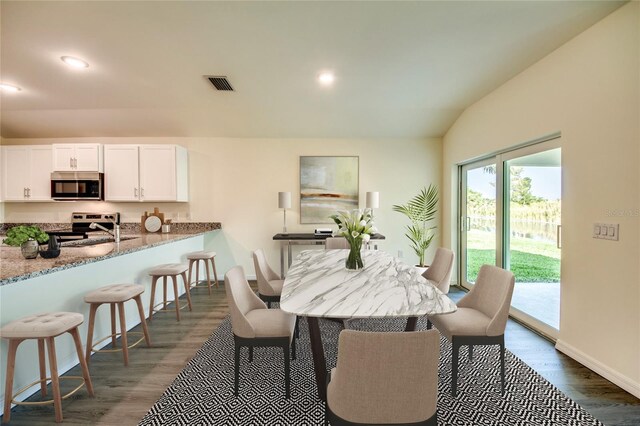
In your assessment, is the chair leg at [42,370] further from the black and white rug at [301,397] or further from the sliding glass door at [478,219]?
the sliding glass door at [478,219]

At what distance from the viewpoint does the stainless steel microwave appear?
14.8 feet

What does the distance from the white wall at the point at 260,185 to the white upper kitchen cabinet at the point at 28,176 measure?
328 millimetres

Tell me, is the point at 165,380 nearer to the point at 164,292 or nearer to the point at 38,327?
the point at 38,327

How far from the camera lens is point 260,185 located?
4.97 m

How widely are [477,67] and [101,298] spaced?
13.8ft

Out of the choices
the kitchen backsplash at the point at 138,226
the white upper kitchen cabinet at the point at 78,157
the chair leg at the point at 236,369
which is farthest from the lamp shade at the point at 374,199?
the white upper kitchen cabinet at the point at 78,157

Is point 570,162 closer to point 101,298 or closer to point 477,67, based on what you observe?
point 477,67

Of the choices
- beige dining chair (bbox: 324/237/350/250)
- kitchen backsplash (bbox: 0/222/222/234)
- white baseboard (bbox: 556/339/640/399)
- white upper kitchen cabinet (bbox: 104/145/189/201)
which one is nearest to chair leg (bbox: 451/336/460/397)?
white baseboard (bbox: 556/339/640/399)

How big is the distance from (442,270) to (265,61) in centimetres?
288

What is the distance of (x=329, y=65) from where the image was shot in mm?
3146

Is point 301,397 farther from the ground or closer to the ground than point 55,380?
closer to the ground

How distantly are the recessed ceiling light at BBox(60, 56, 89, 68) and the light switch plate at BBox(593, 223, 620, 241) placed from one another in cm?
513

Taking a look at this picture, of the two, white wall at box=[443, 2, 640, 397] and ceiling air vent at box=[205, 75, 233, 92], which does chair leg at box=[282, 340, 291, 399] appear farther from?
ceiling air vent at box=[205, 75, 233, 92]

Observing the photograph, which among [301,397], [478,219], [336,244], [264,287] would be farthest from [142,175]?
[478,219]
